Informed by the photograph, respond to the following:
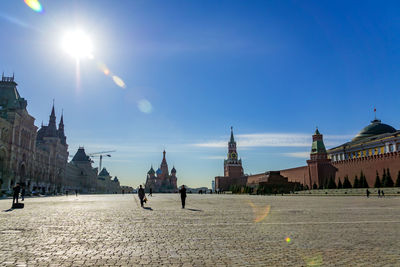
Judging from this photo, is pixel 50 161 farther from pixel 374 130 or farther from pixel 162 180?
pixel 162 180

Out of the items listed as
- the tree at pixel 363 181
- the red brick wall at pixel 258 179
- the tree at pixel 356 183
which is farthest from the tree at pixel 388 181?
the red brick wall at pixel 258 179

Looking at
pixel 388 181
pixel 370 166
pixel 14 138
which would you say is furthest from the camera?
pixel 370 166

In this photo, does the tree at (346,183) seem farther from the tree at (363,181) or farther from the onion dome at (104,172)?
the onion dome at (104,172)

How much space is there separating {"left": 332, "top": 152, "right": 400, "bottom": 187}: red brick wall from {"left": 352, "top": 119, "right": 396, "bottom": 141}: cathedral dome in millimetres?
21582

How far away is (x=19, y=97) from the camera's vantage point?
59.4 meters

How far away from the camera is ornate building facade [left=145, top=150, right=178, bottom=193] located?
155 metres

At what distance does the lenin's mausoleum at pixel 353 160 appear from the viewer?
171 feet

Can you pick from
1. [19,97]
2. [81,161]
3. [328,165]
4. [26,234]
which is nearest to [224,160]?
[81,161]

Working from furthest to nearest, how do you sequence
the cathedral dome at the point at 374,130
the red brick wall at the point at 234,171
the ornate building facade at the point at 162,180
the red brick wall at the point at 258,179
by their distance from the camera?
the ornate building facade at the point at 162,180 → the red brick wall at the point at 234,171 → the cathedral dome at the point at 374,130 → the red brick wall at the point at 258,179

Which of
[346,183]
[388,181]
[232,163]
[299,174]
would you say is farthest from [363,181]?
A: [232,163]

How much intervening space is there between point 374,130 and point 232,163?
56464 millimetres

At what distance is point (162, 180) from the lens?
16038 centimetres

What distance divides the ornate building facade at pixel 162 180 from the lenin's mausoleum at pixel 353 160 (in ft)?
233

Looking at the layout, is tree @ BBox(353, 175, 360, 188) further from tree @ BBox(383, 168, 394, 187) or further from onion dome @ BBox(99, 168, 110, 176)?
onion dome @ BBox(99, 168, 110, 176)
